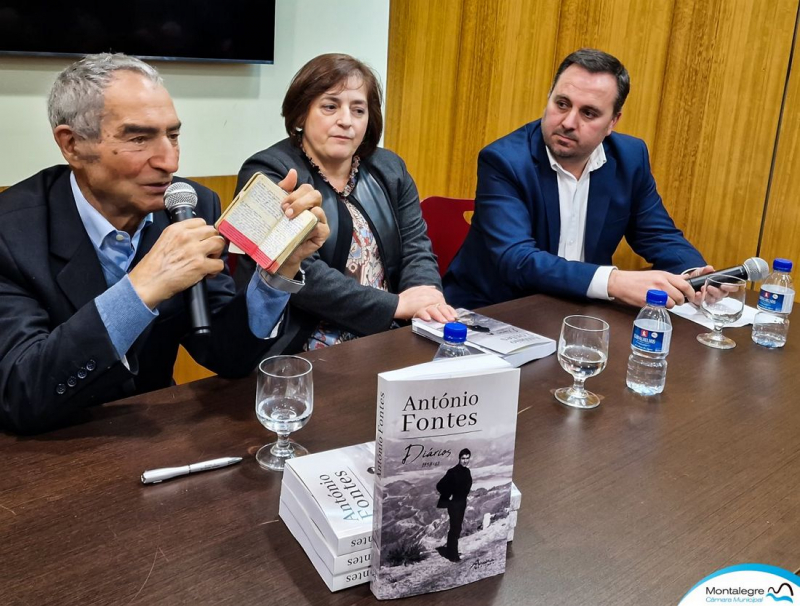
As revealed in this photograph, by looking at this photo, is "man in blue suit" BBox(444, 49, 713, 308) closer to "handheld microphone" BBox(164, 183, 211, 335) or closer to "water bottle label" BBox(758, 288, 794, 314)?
"water bottle label" BBox(758, 288, 794, 314)

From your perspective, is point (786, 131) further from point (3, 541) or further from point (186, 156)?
point (3, 541)

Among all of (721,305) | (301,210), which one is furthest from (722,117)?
(301,210)

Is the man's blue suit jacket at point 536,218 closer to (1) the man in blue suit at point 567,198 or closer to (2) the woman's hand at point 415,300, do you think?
(1) the man in blue suit at point 567,198

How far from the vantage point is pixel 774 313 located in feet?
6.16

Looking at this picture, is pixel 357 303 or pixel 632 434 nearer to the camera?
pixel 632 434

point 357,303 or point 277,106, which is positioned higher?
point 277,106

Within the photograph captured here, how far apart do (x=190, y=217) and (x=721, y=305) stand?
130 centimetres

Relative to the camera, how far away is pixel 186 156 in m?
3.25

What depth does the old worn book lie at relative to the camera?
1430 millimetres

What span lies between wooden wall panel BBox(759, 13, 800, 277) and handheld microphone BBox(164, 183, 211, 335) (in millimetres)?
2150

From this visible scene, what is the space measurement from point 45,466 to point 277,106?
2664 millimetres

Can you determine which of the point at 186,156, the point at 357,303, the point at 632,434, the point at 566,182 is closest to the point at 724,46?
the point at 566,182

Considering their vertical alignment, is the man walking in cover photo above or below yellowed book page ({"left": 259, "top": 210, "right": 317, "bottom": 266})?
below

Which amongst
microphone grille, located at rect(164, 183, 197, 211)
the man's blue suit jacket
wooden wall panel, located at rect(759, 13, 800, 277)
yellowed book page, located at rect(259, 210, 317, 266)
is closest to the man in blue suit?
the man's blue suit jacket
